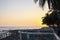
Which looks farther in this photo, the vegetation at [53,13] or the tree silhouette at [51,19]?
the tree silhouette at [51,19]

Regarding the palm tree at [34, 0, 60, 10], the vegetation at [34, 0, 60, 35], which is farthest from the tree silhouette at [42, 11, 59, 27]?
the palm tree at [34, 0, 60, 10]

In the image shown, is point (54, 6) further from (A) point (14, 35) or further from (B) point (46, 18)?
(A) point (14, 35)

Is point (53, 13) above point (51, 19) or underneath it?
above

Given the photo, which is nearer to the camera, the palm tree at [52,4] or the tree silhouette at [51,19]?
the palm tree at [52,4]

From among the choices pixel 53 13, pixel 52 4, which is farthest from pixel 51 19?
pixel 52 4

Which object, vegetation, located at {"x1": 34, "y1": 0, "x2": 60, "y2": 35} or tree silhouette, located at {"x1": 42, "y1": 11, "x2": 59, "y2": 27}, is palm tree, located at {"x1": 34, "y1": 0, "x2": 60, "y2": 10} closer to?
vegetation, located at {"x1": 34, "y1": 0, "x2": 60, "y2": 35}

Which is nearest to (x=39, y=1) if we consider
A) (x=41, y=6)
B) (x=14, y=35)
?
(x=41, y=6)

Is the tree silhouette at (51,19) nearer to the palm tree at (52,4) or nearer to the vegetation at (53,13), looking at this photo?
the vegetation at (53,13)

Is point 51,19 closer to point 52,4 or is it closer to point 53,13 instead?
point 53,13

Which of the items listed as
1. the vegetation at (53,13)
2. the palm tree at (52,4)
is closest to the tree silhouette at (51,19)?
the vegetation at (53,13)

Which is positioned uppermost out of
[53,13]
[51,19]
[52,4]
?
[52,4]

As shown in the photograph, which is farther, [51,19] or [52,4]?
[51,19]

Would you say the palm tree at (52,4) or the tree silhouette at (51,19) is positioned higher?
the palm tree at (52,4)

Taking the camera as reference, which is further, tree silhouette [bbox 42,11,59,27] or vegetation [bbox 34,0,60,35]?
tree silhouette [bbox 42,11,59,27]
